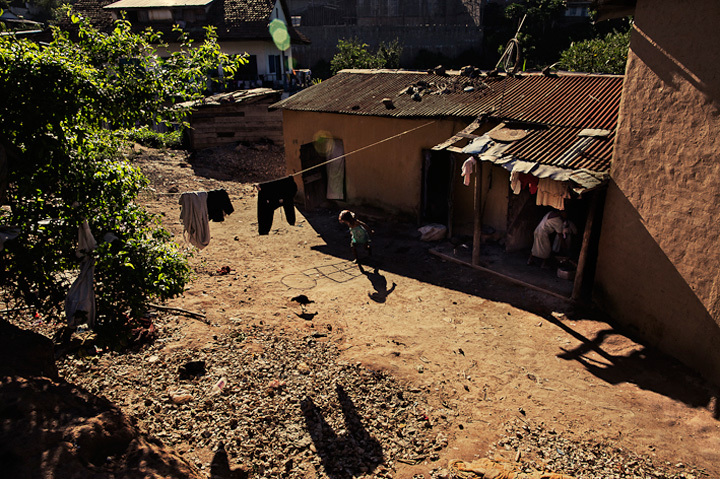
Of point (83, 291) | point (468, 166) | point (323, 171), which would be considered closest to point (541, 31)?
point (323, 171)

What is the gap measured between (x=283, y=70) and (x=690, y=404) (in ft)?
92.9

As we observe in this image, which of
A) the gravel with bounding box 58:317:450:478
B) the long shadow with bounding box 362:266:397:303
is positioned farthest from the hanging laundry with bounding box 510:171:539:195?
the gravel with bounding box 58:317:450:478

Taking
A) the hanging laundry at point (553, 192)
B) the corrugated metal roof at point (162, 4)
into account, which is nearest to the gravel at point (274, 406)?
the hanging laundry at point (553, 192)

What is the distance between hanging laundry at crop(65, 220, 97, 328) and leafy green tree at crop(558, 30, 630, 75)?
19.2 meters

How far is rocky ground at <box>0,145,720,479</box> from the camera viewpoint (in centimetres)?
540

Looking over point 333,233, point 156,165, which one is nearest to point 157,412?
point 333,233

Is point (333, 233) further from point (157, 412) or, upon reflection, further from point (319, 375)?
point (157, 412)

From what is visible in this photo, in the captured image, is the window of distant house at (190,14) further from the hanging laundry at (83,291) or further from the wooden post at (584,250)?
the hanging laundry at (83,291)

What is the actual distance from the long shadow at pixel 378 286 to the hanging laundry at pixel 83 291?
5415 millimetres

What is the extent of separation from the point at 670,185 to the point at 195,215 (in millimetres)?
7301

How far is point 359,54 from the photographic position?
1101 inches

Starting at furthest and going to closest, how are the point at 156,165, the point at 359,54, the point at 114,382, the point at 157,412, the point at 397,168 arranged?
the point at 359,54
the point at 156,165
the point at 397,168
the point at 114,382
the point at 157,412

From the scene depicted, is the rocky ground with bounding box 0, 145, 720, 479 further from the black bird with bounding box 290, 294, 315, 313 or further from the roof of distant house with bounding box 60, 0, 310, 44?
the roof of distant house with bounding box 60, 0, 310, 44

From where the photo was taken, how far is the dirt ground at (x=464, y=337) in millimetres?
5906
